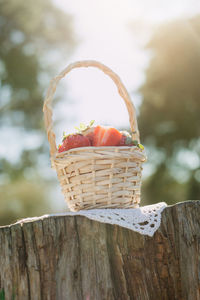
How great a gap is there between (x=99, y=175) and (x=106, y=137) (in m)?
0.18

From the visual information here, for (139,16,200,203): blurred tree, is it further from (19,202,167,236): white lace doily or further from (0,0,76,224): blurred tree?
(19,202,167,236): white lace doily

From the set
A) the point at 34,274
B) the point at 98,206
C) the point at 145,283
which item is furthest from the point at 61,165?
the point at 145,283

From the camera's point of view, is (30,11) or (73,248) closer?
(73,248)

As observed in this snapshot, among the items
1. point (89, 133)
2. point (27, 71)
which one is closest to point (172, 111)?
point (27, 71)

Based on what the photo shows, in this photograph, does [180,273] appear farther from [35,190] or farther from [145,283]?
[35,190]

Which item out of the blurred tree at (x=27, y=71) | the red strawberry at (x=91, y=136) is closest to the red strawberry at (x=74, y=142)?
the red strawberry at (x=91, y=136)

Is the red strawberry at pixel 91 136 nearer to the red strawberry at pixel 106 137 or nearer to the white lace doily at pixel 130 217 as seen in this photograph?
the red strawberry at pixel 106 137

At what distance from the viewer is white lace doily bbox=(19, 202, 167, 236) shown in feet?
4.49

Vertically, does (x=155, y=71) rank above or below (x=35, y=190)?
above

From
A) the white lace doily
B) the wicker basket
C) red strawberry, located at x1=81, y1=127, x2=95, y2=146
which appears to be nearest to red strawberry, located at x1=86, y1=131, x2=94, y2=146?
red strawberry, located at x1=81, y1=127, x2=95, y2=146

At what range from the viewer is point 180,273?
1450 millimetres

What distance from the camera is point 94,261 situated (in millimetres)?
1390

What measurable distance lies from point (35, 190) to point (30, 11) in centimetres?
419

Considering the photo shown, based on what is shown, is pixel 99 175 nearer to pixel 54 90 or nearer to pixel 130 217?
pixel 130 217
